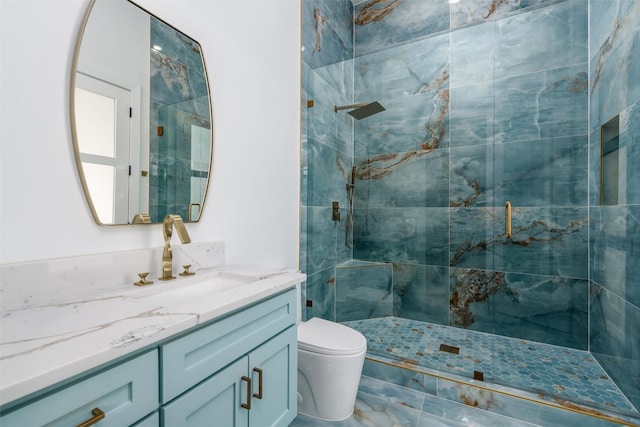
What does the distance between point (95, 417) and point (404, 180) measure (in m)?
2.53

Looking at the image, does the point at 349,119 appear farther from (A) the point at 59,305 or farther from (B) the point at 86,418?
(B) the point at 86,418

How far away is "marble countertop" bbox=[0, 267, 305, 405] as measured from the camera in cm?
53

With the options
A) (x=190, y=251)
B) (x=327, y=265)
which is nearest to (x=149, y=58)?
(x=190, y=251)

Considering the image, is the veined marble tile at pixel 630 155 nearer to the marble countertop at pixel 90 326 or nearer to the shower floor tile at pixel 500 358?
the shower floor tile at pixel 500 358

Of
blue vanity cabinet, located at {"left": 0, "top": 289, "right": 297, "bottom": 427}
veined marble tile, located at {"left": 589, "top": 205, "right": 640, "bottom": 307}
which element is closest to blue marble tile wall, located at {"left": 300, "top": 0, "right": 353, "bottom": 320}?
blue vanity cabinet, located at {"left": 0, "top": 289, "right": 297, "bottom": 427}

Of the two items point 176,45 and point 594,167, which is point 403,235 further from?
point 176,45

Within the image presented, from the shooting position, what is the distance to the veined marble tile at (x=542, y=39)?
226 centimetres

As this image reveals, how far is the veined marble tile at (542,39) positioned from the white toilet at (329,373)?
7.56 feet

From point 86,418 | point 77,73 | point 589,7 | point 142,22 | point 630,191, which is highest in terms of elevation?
point 589,7

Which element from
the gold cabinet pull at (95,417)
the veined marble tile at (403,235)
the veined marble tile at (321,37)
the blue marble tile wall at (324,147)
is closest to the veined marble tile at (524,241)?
the veined marble tile at (403,235)

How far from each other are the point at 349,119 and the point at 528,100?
1356 mm

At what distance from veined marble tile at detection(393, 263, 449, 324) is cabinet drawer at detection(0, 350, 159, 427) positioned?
2294 millimetres

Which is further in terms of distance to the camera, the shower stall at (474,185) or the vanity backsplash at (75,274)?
the shower stall at (474,185)

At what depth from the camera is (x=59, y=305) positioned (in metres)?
0.89
